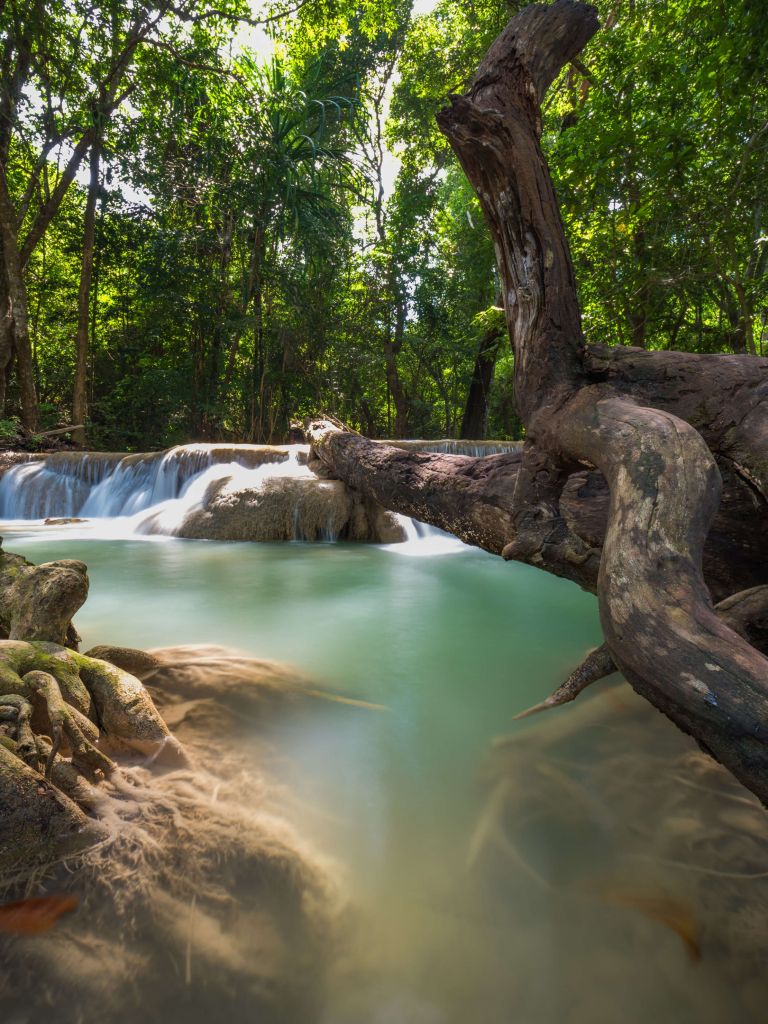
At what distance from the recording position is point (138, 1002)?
0.86 meters

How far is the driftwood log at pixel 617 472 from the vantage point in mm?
748

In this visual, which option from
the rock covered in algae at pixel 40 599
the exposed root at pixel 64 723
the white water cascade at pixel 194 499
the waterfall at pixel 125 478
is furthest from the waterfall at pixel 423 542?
the exposed root at pixel 64 723

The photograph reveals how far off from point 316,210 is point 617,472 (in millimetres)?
11715

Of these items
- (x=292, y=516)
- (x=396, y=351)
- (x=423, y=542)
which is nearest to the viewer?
(x=292, y=516)

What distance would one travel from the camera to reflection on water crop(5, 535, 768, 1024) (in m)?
0.93

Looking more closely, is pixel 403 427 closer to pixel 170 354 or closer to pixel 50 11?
pixel 170 354

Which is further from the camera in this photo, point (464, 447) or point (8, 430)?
point (8, 430)

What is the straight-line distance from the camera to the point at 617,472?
1.16 meters

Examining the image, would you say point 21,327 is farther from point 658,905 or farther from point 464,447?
point 658,905

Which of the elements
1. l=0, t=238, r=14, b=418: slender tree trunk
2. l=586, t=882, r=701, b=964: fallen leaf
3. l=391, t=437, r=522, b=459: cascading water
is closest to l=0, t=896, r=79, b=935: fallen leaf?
l=586, t=882, r=701, b=964: fallen leaf

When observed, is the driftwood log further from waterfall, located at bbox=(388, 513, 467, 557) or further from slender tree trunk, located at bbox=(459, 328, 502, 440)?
slender tree trunk, located at bbox=(459, 328, 502, 440)

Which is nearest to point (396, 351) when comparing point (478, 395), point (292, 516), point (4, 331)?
point (478, 395)

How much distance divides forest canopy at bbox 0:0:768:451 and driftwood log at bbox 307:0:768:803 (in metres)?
3.17

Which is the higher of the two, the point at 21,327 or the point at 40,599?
the point at 21,327
